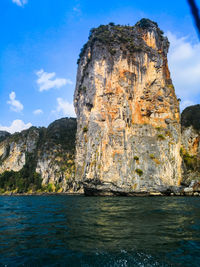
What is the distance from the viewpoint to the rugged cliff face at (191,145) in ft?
120

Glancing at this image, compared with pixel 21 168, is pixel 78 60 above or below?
above

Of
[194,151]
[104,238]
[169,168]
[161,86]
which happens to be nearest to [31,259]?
[104,238]

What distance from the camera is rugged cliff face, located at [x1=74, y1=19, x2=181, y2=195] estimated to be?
35.5m

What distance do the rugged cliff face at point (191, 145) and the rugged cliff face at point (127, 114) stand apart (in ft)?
7.36

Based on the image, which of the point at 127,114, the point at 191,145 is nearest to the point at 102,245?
the point at 127,114

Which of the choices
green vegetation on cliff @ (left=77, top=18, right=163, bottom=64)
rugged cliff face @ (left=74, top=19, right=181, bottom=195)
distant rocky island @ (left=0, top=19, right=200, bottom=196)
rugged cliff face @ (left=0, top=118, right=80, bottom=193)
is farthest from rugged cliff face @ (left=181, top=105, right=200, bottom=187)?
rugged cliff face @ (left=0, top=118, right=80, bottom=193)

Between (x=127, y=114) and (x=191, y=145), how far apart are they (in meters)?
19.2

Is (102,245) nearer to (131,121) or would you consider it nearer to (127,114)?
(127,114)

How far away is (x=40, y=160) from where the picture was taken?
90.9m

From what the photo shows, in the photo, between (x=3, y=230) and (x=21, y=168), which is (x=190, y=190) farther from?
(x=21, y=168)

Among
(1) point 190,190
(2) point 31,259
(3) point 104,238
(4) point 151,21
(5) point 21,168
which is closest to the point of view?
(2) point 31,259

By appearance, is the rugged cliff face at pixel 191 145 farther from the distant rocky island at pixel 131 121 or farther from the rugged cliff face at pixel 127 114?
the rugged cliff face at pixel 127 114

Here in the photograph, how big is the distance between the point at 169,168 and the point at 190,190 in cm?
512

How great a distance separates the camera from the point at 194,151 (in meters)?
45.3
